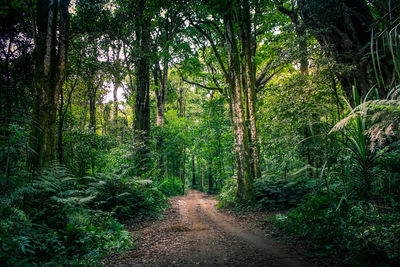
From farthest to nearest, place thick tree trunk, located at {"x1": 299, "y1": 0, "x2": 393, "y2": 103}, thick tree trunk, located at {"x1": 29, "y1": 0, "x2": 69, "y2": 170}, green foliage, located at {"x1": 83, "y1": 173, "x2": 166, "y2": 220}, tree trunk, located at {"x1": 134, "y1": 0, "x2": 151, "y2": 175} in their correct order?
tree trunk, located at {"x1": 134, "y1": 0, "x2": 151, "y2": 175}, green foliage, located at {"x1": 83, "y1": 173, "x2": 166, "y2": 220}, thick tree trunk, located at {"x1": 299, "y1": 0, "x2": 393, "y2": 103}, thick tree trunk, located at {"x1": 29, "y1": 0, "x2": 69, "y2": 170}

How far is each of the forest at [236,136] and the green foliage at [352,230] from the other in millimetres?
19

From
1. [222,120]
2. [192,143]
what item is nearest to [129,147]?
[222,120]

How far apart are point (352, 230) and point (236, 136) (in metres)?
6.09

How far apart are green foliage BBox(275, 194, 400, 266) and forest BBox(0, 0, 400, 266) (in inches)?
0.8

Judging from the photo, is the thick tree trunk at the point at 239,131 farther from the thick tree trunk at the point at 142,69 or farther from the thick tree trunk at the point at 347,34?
the thick tree trunk at the point at 142,69

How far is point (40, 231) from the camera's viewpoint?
127 inches

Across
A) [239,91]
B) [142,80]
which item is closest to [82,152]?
[142,80]

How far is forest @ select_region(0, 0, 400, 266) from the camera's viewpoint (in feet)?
9.86

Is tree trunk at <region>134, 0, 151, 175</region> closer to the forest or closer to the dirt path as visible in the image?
the forest

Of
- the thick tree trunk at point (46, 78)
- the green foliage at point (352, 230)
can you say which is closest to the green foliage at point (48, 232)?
the thick tree trunk at point (46, 78)

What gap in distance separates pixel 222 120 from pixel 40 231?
49.2 ft

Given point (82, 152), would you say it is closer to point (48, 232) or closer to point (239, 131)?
point (48, 232)

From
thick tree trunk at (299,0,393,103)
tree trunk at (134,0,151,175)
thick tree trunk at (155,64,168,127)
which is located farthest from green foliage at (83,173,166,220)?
thick tree trunk at (155,64,168,127)

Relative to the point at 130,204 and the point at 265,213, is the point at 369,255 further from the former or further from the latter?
the point at 130,204
